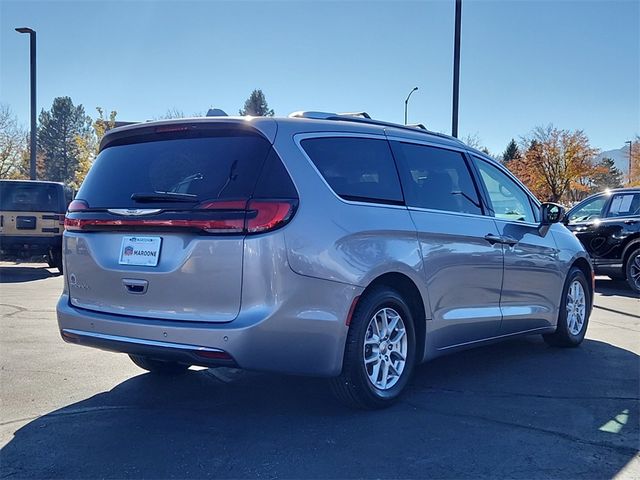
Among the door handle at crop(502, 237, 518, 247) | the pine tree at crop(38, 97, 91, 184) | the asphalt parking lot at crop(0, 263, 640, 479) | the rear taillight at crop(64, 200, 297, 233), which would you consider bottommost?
the asphalt parking lot at crop(0, 263, 640, 479)

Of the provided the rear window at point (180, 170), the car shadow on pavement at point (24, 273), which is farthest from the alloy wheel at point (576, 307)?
the car shadow on pavement at point (24, 273)

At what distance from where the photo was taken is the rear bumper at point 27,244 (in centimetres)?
1280

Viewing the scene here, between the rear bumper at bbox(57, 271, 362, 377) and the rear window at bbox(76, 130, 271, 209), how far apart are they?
0.68 metres

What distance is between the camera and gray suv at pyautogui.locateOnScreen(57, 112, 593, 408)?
11.9 feet

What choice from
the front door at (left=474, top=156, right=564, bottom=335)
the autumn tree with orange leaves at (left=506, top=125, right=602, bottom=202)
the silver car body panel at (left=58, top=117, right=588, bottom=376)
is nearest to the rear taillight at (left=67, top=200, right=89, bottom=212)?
the silver car body panel at (left=58, top=117, right=588, bottom=376)

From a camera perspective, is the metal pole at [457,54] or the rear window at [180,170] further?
the metal pole at [457,54]

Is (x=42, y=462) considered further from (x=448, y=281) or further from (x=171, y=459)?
(x=448, y=281)

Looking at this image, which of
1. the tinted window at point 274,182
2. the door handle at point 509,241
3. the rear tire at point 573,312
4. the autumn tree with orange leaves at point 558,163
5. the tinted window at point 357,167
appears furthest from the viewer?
the autumn tree with orange leaves at point 558,163

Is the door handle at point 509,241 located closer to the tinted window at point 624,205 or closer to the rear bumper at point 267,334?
the rear bumper at point 267,334

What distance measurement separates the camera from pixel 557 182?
5241cm

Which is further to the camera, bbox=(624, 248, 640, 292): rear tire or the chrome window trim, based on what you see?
bbox=(624, 248, 640, 292): rear tire

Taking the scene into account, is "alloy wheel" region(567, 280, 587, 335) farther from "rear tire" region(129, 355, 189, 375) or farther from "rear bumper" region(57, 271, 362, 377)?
"rear tire" region(129, 355, 189, 375)

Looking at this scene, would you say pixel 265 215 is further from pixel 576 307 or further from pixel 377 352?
pixel 576 307

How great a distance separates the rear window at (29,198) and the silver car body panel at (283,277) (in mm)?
9663
